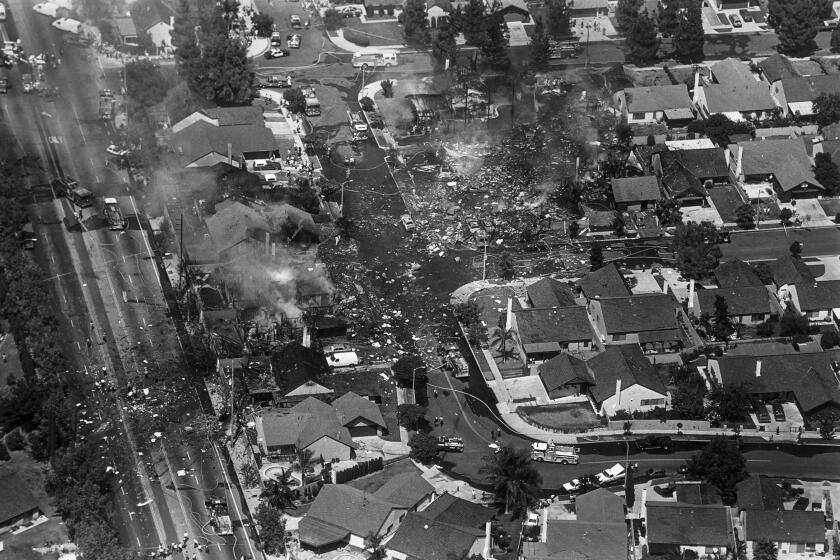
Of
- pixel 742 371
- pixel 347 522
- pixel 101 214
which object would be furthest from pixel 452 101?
pixel 347 522

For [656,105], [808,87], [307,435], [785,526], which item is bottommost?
[785,526]

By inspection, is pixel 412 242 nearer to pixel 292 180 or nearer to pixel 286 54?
Result: pixel 292 180

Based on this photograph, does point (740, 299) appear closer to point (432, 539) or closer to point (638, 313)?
point (638, 313)

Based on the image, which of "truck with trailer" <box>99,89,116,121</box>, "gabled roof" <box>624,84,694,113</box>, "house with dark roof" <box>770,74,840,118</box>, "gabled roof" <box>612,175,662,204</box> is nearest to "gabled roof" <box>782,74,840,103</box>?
"house with dark roof" <box>770,74,840,118</box>

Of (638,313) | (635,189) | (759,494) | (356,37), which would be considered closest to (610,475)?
(759,494)

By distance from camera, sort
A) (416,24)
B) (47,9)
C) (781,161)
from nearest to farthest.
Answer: (781,161), (416,24), (47,9)

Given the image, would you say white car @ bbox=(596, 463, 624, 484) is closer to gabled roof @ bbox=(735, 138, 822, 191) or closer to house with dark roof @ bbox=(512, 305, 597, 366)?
house with dark roof @ bbox=(512, 305, 597, 366)
